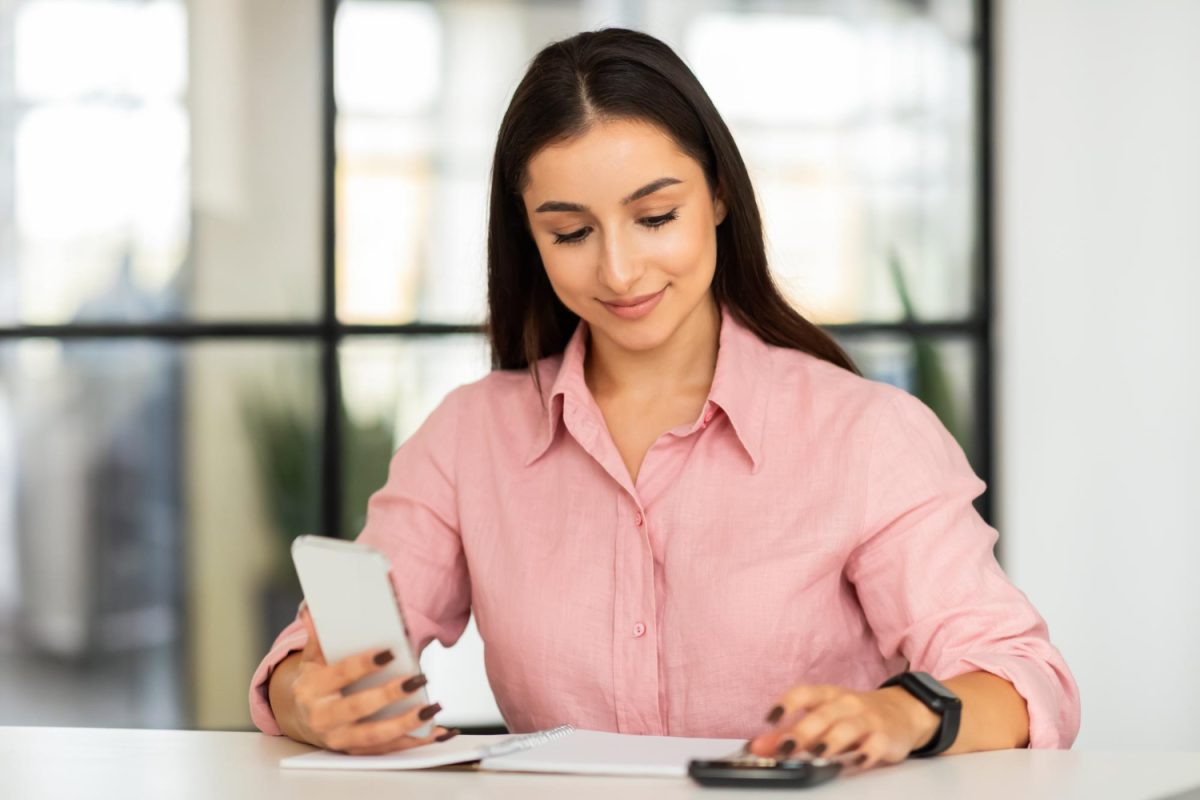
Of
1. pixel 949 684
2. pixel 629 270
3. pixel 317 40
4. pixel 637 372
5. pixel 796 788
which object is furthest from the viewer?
pixel 317 40

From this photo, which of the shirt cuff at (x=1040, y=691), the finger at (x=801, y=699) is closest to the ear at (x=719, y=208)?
the shirt cuff at (x=1040, y=691)

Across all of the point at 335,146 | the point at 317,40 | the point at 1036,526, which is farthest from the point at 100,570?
the point at 1036,526

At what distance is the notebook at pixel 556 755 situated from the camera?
132cm

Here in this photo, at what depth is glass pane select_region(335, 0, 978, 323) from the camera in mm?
3541

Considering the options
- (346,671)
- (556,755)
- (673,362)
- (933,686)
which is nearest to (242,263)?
(673,362)

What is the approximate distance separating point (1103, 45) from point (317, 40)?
76.3 inches

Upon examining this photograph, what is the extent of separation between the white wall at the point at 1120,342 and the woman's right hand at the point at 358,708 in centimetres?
243

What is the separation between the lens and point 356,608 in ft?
4.64

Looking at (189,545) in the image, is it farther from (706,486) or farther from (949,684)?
(949,684)

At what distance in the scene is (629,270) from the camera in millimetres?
1749

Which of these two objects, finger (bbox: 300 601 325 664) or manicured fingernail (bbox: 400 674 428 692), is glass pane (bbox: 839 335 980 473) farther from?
manicured fingernail (bbox: 400 674 428 692)

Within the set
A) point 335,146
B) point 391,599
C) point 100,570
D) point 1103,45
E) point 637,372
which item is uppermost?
point 1103,45

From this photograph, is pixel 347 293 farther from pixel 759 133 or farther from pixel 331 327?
pixel 759 133

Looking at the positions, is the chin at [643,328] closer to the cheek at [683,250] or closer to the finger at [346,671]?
the cheek at [683,250]
